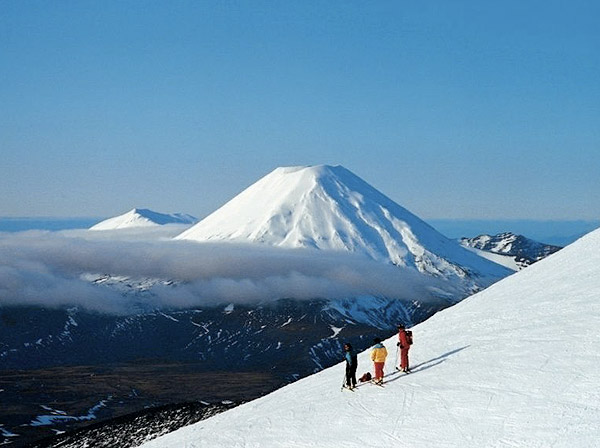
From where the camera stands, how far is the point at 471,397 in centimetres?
2548

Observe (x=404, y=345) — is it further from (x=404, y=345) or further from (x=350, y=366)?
(x=350, y=366)

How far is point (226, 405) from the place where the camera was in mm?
66500

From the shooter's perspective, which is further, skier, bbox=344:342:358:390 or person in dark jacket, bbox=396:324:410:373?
person in dark jacket, bbox=396:324:410:373

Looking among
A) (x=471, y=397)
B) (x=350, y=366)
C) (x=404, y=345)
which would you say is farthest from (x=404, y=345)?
(x=471, y=397)

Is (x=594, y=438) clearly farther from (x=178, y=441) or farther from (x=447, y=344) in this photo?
(x=178, y=441)

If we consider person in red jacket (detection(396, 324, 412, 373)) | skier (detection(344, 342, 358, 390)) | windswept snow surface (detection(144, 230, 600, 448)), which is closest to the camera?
windswept snow surface (detection(144, 230, 600, 448))

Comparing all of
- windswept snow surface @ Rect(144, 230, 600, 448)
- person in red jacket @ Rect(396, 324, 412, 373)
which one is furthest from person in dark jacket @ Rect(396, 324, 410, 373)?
windswept snow surface @ Rect(144, 230, 600, 448)

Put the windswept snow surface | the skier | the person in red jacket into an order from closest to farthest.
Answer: the windswept snow surface, the skier, the person in red jacket

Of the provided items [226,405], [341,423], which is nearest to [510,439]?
[341,423]

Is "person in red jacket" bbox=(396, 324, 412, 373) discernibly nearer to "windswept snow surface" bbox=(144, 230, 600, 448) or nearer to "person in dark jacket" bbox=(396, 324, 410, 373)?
"person in dark jacket" bbox=(396, 324, 410, 373)

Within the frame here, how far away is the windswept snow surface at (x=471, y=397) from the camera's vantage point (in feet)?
73.3

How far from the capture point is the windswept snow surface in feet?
73.3

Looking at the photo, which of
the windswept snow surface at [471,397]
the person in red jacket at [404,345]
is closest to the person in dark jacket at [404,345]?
the person in red jacket at [404,345]

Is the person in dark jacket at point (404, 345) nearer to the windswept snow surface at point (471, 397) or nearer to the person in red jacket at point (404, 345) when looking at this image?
the person in red jacket at point (404, 345)
